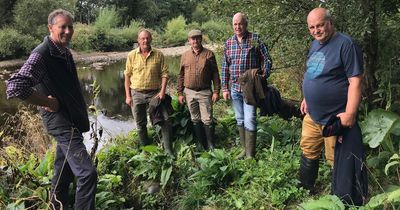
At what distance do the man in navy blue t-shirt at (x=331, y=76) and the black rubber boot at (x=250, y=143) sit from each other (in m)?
1.22

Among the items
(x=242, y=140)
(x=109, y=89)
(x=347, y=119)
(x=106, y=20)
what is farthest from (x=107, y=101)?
(x=106, y=20)

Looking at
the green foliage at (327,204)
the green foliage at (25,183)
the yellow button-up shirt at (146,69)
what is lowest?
the green foliage at (25,183)

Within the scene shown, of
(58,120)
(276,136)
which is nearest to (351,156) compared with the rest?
(276,136)

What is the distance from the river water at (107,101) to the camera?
10031mm

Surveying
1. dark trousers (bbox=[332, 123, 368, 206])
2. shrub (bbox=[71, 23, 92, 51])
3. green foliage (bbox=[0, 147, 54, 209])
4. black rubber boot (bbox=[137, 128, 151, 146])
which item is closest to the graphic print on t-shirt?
dark trousers (bbox=[332, 123, 368, 206])

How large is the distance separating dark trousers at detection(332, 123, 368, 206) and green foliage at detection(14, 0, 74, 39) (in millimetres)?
27528

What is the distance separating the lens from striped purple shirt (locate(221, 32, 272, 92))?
491 centimetres

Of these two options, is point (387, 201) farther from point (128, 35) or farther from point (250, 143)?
point (128, 35)

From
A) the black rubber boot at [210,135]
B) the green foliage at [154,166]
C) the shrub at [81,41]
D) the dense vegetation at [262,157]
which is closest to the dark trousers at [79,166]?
the dense vegetation at [262,157]

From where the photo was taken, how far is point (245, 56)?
497cm

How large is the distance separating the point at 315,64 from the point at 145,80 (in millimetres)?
2630

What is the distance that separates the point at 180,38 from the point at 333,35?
1387 inches

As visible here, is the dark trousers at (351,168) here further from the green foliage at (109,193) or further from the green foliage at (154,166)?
the green foliage at (109,193)

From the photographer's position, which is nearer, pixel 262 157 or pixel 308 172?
pixel 308 172
